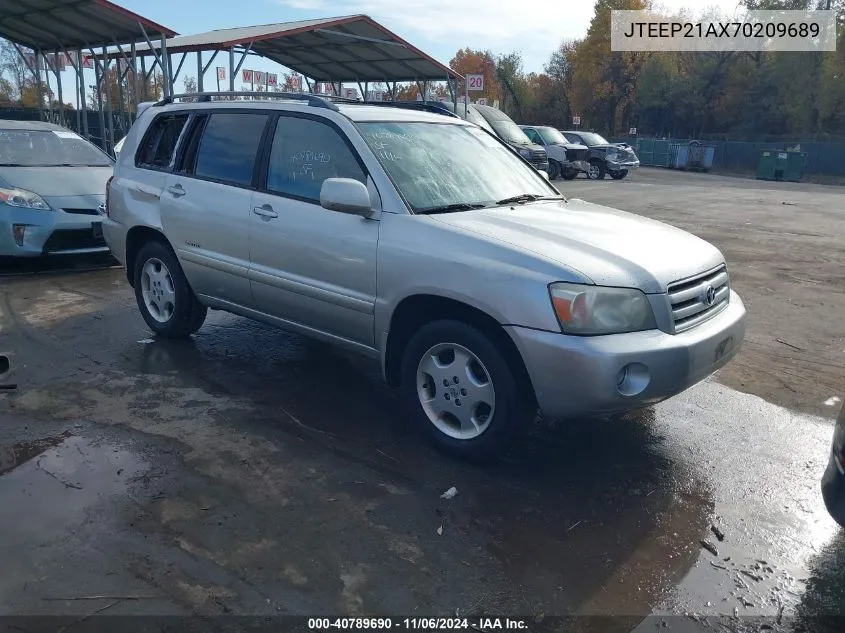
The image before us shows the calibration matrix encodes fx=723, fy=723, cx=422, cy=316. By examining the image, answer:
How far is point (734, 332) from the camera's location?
Result: 4.01 m

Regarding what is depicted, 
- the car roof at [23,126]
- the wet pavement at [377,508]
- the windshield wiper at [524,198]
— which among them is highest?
the car roof at [23,126]

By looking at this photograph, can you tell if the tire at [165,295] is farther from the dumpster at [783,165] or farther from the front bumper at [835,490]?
the dumpster at [783,165]

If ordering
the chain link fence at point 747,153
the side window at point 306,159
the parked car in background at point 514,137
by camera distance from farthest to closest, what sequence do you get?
the chain link fence at point 747,153 → the parked car in background at point 514,137 → the side window at point 306,159

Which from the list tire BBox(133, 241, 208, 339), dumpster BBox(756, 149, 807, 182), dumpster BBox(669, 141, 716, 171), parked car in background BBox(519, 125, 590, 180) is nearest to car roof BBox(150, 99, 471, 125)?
tire BBox(133, 241, 208, 339)

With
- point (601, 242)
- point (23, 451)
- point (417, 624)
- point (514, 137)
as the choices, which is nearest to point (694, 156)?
point (514, 137)

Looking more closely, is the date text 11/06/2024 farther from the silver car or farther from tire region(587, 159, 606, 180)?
tire region(587, 159, 606, 180)

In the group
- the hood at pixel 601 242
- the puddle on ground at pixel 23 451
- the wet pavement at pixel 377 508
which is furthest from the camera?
the puddle on ground at pixel 23 451

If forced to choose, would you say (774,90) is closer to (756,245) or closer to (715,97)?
→ (715,97)

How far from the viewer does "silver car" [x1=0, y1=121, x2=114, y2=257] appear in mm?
7891

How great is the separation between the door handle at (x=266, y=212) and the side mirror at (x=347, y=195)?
0.69 meters

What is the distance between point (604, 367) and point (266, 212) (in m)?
2.48

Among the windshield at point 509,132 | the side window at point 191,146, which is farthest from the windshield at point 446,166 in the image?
the windshield at point 509,132

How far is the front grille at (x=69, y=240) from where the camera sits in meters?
7.98

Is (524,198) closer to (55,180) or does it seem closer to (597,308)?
(597,308)
